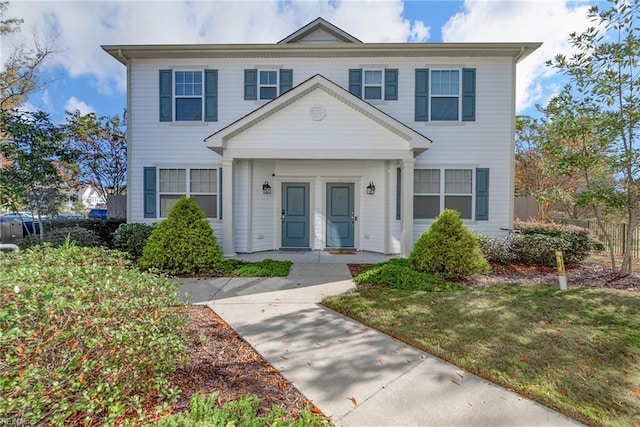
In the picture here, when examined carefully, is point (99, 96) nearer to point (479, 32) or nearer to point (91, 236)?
point (91, 236)

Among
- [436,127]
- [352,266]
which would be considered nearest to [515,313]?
[352,266]

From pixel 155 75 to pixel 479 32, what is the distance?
10.9m

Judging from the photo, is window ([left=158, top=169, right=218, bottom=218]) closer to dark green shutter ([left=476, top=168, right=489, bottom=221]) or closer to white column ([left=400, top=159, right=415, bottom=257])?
white column ([left=400, top=159, right=415, bottom=257])

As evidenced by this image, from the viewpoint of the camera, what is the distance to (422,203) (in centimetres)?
932

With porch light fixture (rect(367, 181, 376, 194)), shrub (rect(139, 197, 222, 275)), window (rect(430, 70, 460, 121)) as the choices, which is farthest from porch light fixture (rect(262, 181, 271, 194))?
window (rect(430, 70, 460, 121))

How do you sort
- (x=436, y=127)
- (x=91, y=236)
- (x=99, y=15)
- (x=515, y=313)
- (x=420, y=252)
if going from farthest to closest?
(x=99, y=15), (x=436, y=127), (x=91, y=236), (x=420, y=252), (x=515, y=313)

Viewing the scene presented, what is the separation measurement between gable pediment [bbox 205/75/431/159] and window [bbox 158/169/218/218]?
1669mm

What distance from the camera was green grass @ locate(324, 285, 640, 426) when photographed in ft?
8.56

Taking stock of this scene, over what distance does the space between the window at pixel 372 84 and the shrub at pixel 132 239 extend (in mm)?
7879

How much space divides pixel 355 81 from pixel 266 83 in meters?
2.88

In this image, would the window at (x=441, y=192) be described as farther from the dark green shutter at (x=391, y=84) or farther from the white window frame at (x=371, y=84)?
the white window frame at (x=371, y=84)

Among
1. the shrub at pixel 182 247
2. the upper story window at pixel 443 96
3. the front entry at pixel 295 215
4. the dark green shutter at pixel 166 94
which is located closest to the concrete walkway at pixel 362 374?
the shrub at pixel 182 247

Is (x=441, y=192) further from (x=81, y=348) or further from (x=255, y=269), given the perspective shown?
(x=81, y=348)

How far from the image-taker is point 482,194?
9.20m
